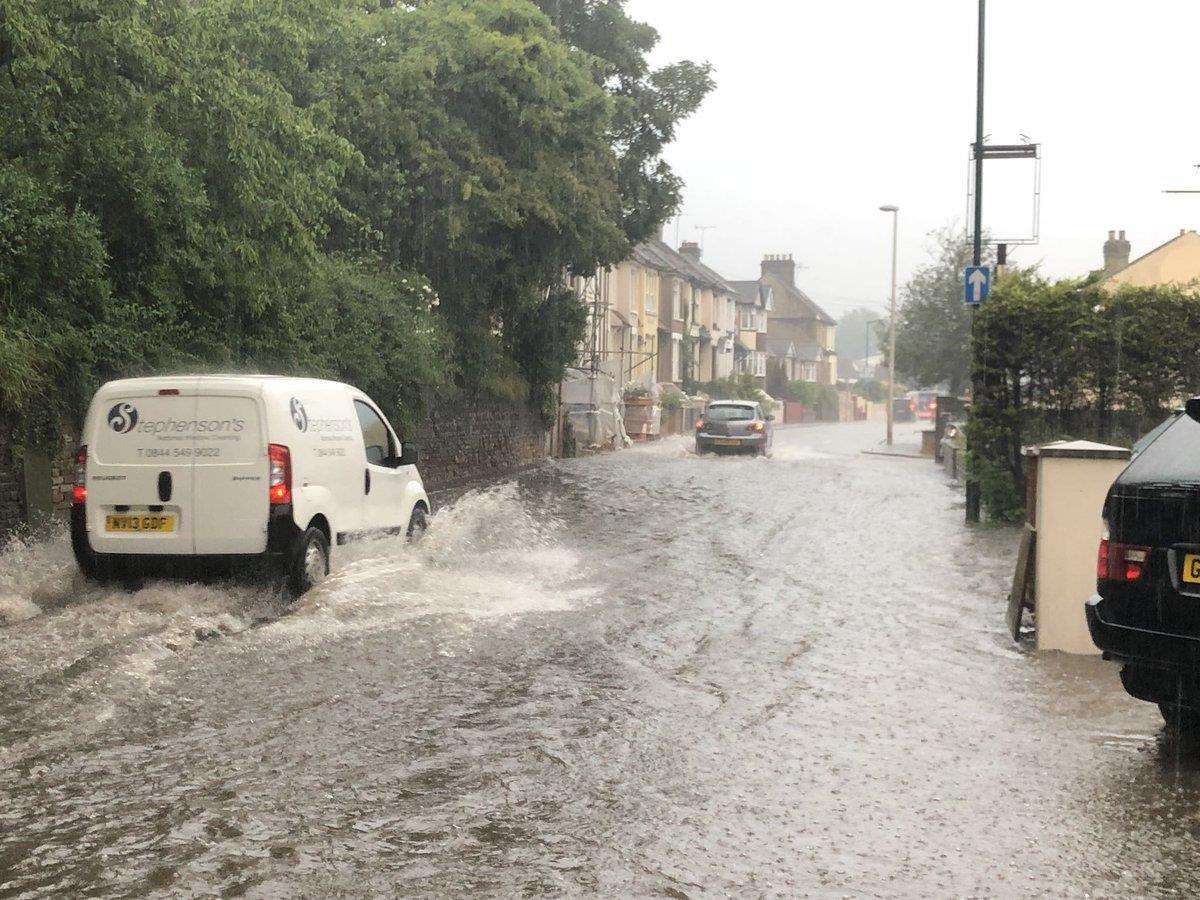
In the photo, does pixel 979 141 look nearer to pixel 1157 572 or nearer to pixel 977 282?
pixel 977 282

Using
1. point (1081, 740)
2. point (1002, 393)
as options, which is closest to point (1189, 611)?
point (1081, 740)

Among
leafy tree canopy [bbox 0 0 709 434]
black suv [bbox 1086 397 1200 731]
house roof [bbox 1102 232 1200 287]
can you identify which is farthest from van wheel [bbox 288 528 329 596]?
house roof [bbox 1102 232 1200 287]

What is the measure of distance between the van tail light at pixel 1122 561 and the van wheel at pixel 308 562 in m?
6.02

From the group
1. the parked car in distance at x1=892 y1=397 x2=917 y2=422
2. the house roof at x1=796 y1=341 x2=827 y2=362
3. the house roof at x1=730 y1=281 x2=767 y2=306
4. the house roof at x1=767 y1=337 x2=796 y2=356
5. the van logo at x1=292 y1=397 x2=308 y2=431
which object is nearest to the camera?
the van logo at x1=292 y1=397 x2=308 y2=431

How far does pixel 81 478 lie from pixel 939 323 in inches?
1628

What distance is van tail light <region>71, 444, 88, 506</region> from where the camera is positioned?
10242 mm

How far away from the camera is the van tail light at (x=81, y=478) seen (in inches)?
403

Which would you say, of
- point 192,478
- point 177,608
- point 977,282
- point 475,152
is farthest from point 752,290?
point 177,608

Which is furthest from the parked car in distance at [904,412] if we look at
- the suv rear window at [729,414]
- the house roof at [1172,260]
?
the suv rear window at [729,414]

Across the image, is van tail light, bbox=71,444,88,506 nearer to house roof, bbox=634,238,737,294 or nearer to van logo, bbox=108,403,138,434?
van logo, bbox=108,403,138,434

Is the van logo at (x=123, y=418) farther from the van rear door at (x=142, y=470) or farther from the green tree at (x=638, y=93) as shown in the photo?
the green tree at (x=638, y=93)

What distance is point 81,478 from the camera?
10273 mm

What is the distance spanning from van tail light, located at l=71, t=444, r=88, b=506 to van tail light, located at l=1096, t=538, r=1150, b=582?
292 inches

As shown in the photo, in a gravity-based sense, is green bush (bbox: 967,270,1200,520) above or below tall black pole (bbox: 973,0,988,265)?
below
